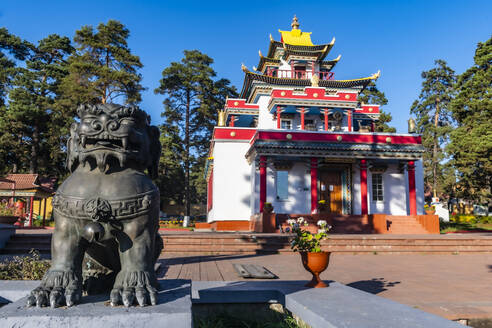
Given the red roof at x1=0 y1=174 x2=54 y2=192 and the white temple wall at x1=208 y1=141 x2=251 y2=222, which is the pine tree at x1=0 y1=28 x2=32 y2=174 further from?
the white temple wall at x1=208 y1=141 x2=251 y2=222

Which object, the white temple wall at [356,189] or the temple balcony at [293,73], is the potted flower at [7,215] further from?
the temple balcony at [293,73]

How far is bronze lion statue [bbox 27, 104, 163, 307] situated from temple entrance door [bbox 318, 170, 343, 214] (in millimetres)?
19373

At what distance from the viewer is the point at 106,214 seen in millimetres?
2436

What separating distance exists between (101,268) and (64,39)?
40.3 m

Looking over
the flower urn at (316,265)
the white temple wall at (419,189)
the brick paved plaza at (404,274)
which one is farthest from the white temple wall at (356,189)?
the flower urn at (316,265)

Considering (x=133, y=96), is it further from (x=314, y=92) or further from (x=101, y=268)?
(x=101, y=268)

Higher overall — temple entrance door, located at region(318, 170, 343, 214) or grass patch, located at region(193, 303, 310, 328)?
temple entrance door, located at region(318, 170, 343, 214)

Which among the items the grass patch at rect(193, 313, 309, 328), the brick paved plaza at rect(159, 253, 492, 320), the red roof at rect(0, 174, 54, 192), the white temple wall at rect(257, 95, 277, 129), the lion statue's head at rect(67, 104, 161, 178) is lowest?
the brick paved plaza at rect(159, 253, 492, 320)

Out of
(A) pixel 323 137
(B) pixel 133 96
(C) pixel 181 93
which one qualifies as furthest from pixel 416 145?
(C) pixel 181 93

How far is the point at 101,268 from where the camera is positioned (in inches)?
112

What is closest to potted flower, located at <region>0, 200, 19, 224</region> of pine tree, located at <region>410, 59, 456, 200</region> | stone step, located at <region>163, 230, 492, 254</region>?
stone step, located at <region>163, 230, 492, 254</region>

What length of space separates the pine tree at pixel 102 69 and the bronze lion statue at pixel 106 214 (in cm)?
2694

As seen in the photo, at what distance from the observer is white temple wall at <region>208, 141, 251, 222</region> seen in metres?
21.8

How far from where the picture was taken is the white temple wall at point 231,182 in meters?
21.8
